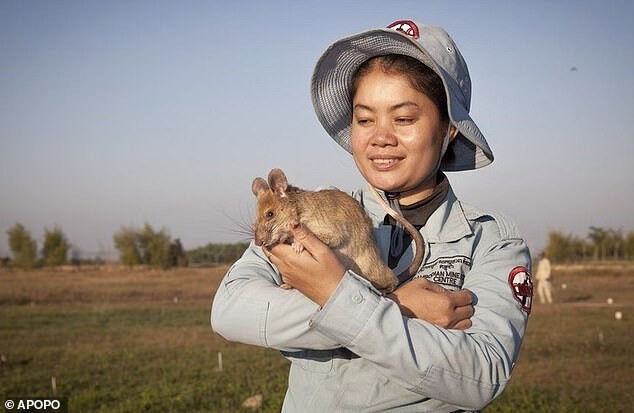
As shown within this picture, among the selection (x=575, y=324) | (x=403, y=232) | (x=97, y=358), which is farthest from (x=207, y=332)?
(x=403, y=232)

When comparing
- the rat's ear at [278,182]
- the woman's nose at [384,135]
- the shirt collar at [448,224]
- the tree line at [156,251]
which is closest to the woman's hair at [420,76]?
the woman's nose at [384,135]

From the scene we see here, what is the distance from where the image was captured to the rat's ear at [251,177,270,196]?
3133 millimetres

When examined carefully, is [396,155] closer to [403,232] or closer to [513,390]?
[403,232]

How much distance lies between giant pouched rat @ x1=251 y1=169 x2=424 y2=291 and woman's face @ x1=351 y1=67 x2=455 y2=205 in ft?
0.65

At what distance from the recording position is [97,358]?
14086mm

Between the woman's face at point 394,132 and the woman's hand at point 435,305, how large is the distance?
0.59 meters

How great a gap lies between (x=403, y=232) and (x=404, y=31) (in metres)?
0.87

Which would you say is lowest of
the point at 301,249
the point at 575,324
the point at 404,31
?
the point at 575,324

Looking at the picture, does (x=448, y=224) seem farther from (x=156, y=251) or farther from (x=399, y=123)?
(x=156, y=251)

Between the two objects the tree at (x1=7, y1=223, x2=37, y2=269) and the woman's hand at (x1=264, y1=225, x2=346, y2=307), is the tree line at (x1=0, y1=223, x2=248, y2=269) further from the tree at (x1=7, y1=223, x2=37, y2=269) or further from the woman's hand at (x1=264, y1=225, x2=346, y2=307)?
the woman's hand at (x1=264, y1=225, x2=346, y2=307)

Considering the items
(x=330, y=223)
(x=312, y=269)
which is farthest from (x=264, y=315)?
(x=330, y=223)

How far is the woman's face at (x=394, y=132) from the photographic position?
8.43ft

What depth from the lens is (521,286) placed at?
2.32 metres

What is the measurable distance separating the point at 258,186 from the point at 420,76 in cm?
100
